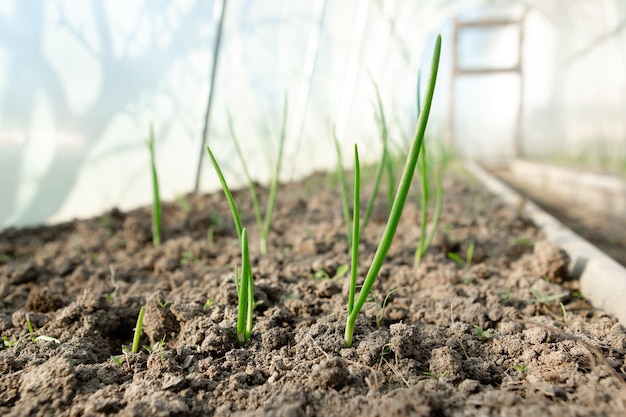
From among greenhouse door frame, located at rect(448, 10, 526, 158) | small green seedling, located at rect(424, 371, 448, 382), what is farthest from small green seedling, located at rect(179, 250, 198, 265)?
greenhouse door frame, located at rect(448, 10, 526, 158)

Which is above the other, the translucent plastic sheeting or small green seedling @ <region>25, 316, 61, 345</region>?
the translucent plastic sheeting

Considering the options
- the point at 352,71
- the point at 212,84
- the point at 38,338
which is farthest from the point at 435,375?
the point at 352,71

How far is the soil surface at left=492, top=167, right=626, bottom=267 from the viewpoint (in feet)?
7.08

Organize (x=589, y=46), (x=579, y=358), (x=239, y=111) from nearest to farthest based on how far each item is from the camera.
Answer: (x=579, y=358)
(x=239, y=111)
(x=589, y=46)

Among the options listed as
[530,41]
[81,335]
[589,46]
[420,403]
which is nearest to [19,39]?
Result: [81,335]

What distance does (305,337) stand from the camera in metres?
0.80

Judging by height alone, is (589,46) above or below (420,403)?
above

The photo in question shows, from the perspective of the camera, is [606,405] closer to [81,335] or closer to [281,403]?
[281,403]

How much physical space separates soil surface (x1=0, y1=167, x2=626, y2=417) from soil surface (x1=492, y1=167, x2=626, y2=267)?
953mm

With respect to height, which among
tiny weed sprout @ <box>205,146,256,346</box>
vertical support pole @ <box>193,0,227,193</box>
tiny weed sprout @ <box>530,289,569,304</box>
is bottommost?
tiny weed sprout @ <box>530,289,569,304</box>

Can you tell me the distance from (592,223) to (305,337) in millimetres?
2569

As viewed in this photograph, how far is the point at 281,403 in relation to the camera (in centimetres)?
61

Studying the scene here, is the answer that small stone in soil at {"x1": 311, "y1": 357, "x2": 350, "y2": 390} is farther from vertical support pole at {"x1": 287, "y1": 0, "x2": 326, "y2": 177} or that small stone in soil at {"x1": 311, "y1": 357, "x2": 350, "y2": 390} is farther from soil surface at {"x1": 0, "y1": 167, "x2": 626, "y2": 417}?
vertical support pole at {"x1": 287, "y1": 0, "x2": 326, "y2": 177}

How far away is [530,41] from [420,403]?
41.6 feet
